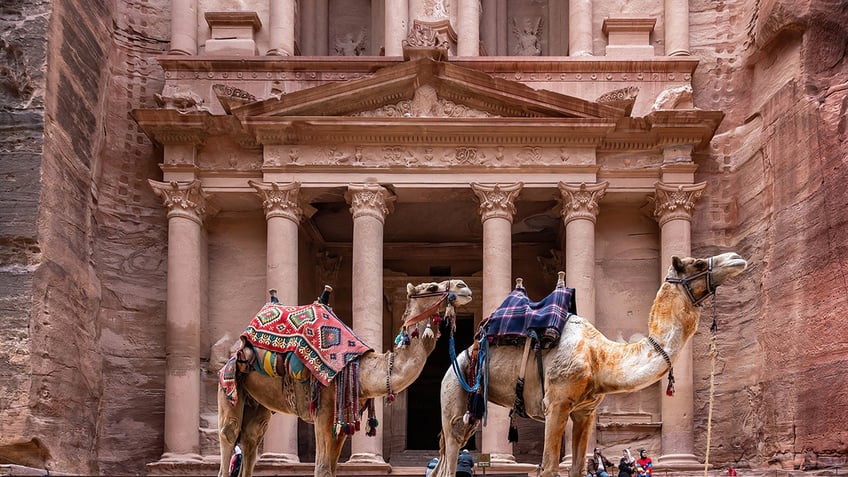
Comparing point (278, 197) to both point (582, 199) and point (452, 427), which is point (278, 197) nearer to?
point (582, 199)

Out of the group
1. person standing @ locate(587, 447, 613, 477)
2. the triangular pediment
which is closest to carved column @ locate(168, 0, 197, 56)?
A: the triangular pediment

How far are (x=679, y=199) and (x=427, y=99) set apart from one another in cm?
655

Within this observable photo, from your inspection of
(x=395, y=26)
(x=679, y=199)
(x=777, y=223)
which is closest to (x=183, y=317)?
(x=395, y=26)

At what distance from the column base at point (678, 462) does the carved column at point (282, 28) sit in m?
14.1

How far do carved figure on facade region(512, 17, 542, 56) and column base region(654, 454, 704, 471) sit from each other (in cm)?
1267

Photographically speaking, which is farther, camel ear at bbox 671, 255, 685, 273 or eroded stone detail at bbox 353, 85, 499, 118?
eroded stone detail at bbox 353, 85, 499, 118

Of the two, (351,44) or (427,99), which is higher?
(351,44)

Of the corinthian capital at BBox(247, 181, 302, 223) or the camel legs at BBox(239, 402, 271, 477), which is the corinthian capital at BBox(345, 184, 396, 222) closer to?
the corinthian capital at BBox(247, 181, 302, 223)

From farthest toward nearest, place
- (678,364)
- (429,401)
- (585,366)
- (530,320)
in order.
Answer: (429,401), (678,364), (530,320), (585,366)

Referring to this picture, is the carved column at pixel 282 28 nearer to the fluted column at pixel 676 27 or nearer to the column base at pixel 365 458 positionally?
the fluted column at pixel 676 27

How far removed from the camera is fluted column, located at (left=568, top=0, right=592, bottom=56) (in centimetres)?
2958

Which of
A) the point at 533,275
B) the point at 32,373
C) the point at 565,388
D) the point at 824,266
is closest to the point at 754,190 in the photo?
the point at 824,266

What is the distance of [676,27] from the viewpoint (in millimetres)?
29469

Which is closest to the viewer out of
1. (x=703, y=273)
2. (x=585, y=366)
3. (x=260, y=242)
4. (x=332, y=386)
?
(x=703, y=273)
